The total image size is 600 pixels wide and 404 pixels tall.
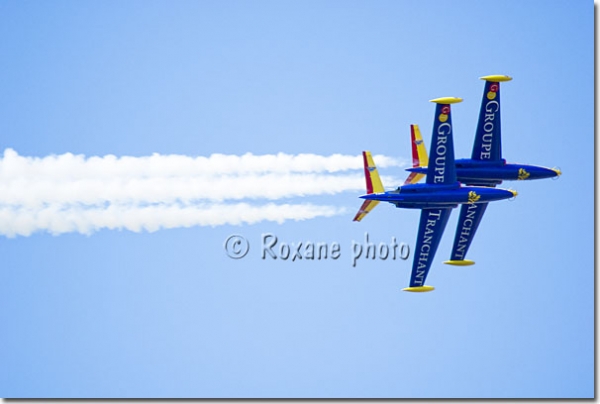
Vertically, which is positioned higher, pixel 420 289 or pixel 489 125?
pixel 489 125

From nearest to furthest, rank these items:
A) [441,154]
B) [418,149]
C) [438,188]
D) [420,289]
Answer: [438,188] < [441,154] < [418,149] < [420,289]

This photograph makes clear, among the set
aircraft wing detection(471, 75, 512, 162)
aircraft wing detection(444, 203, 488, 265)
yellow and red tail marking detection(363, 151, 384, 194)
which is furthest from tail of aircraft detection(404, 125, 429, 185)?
aircraft wing detection(444, 203, 488, 265)

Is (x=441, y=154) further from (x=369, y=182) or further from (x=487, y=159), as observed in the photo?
(x=369, y=182)

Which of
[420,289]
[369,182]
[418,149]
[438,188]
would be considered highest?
[418,149]

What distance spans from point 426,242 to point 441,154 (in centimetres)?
615

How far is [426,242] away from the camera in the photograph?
77.6 meters

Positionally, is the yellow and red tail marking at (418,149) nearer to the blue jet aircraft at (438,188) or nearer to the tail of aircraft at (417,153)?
the tail of aircraft at (417,153)

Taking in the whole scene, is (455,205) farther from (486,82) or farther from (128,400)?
(128,400)

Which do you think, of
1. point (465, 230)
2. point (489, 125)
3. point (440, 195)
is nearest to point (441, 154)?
point (440, 195)

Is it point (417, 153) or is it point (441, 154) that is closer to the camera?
point (441, 154)

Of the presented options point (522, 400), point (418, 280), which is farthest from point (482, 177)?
point (522, 400)

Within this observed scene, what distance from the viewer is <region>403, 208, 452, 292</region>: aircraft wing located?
251ft

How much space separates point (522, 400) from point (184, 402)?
16.4 m

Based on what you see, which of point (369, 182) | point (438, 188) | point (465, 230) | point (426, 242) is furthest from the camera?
point (465, 230)
